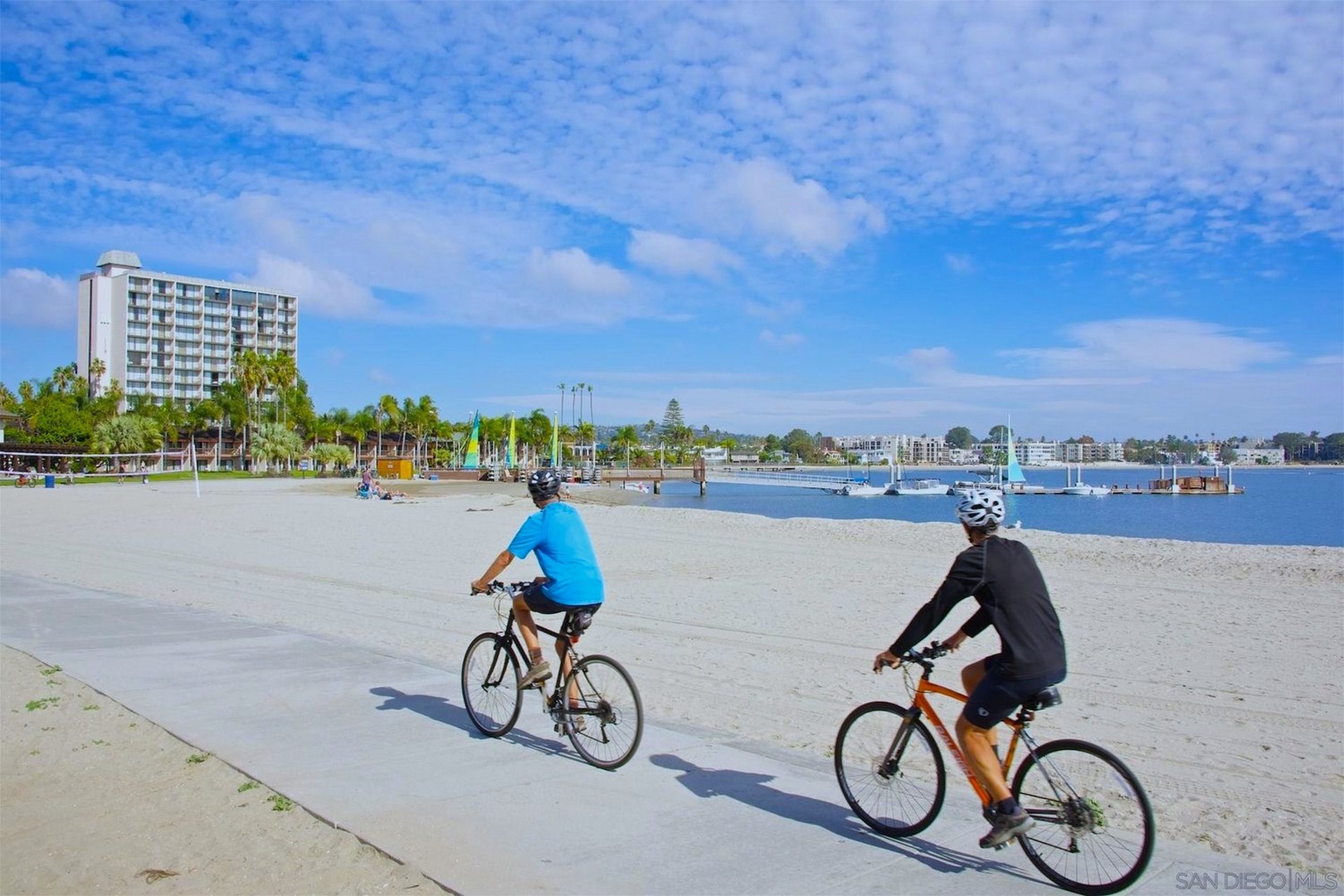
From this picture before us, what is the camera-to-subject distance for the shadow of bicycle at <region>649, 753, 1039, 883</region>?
457cm

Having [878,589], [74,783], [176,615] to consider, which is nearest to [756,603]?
[878,589]

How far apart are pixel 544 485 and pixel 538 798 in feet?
6.46

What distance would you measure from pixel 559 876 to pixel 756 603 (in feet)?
34.9

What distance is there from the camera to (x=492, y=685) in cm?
664

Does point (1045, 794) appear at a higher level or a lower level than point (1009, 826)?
higher

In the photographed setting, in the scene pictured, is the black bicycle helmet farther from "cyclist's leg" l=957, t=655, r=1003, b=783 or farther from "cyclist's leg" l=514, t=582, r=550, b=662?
"cyclist's leg" l=957, t=655, r=1003, b=783

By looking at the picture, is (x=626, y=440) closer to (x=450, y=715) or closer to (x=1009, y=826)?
(x=450, y=715)

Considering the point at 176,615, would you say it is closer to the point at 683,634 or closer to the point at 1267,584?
the point at 683,634

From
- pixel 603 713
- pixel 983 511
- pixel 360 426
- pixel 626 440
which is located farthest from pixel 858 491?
pixel 983 511

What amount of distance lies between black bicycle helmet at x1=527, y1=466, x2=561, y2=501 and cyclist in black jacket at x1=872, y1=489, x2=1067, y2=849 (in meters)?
2.73

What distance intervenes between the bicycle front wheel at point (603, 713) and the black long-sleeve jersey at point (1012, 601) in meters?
2.31

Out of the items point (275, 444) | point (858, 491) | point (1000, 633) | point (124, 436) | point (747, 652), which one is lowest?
point (858, 491)

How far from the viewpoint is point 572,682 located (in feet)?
20.0

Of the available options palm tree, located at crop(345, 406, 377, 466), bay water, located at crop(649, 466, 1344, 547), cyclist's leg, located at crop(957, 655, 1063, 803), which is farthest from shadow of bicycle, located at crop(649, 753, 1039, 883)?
palm tree, located at crop(345, 406, 377, 466)
